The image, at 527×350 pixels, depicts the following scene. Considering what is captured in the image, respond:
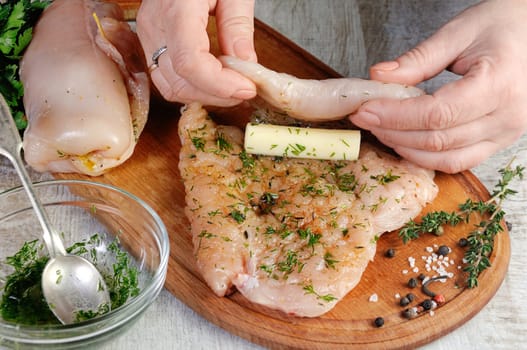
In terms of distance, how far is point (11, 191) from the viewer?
2477 millimetres

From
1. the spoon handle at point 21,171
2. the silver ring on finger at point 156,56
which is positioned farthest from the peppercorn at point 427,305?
the silver ring on finger at point 156,56

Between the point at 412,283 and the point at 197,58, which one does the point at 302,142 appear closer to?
the point at 197,58

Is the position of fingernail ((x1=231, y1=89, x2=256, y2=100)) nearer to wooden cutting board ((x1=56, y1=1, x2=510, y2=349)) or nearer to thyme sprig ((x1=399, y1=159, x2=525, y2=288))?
wooden cutting board ((x1=56, y1=1, x2=510, y2=349))

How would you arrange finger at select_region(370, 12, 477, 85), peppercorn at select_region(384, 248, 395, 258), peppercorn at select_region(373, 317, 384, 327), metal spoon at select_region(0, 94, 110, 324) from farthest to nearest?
finger at select_region(370, 12, 477, 85) → peppercorn at select_region(384, 248, 395, 258) → peppercorn at select_region(373, 317, 384, 327) → metal spoon at select_region(0, 94, 110, 324)

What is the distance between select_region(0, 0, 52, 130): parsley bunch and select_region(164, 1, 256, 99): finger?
875 mm

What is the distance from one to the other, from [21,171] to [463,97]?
1.62m

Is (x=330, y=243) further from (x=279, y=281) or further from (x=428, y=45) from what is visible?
(x=428, y=45)

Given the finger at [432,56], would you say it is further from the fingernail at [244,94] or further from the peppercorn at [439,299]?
the peppercorn at [439,299]

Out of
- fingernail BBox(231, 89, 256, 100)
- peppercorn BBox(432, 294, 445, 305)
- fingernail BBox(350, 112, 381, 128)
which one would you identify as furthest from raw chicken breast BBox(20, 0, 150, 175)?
peppercorn BBox(432, 294, 445, 305)

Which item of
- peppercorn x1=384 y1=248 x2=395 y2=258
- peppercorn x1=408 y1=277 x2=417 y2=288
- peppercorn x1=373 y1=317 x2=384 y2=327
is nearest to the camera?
peppercorn x1=373 y1=317 x2=384 y2=327

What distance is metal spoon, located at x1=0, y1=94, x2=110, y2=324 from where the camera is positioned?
223 cm

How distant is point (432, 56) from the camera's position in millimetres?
2758

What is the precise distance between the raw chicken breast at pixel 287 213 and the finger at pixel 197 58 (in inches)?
11.4

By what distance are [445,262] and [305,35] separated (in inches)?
76.9
